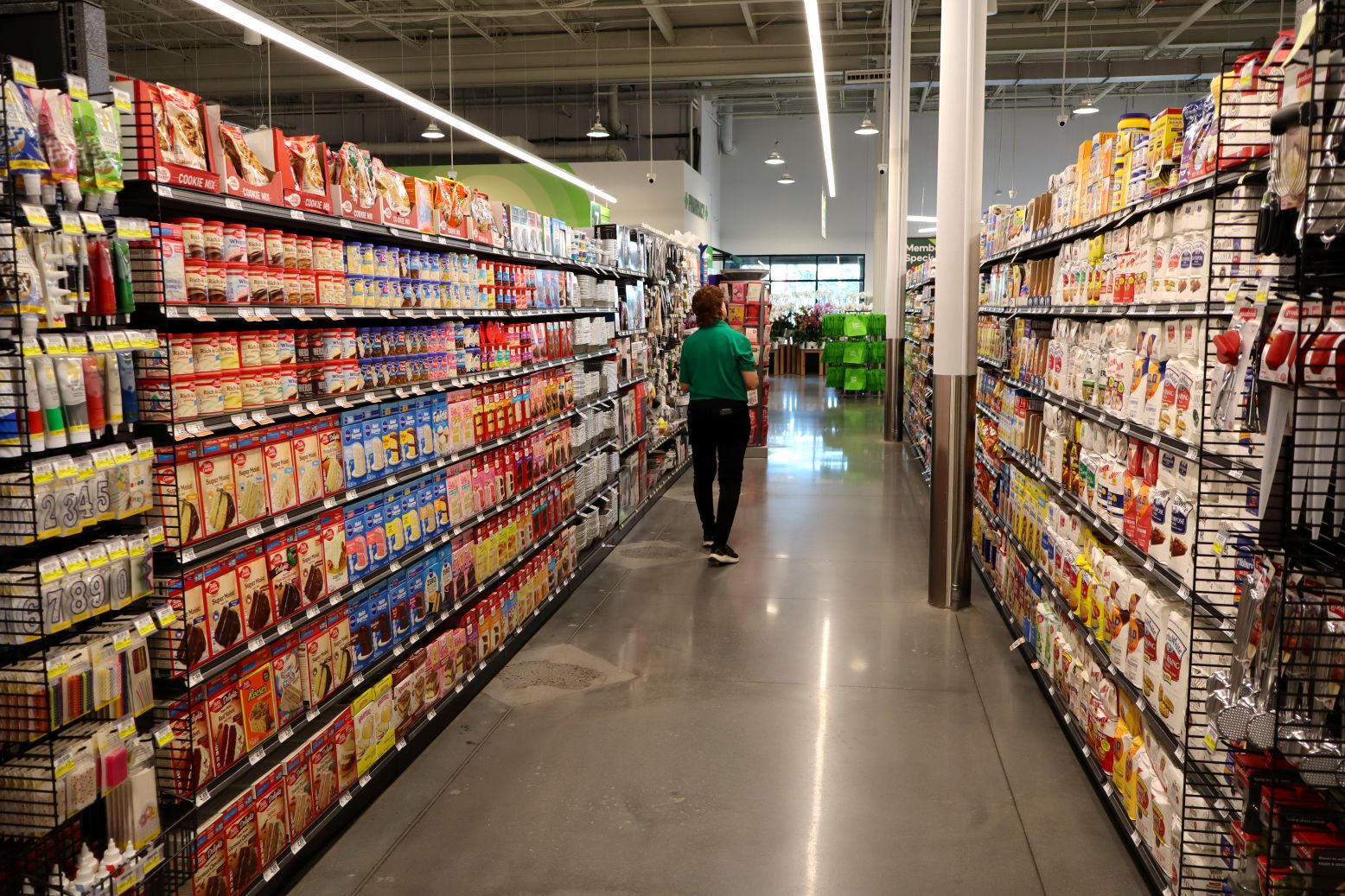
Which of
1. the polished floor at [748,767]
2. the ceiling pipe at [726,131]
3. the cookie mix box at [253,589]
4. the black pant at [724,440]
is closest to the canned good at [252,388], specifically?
the cookie mix box at [253,589]

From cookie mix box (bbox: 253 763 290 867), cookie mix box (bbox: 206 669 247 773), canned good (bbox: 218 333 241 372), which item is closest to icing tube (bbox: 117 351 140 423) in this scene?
canned good (bbox: 218 333 241 372)

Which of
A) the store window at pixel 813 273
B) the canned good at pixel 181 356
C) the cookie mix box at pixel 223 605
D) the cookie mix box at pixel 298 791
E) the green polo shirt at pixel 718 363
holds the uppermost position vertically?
the store window at pixel 813 273

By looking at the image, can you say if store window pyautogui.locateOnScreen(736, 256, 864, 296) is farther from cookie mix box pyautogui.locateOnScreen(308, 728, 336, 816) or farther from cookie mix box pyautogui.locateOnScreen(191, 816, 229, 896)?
cookie mix box pyautogui.locateOnScreen(191, 816, 229, 896)

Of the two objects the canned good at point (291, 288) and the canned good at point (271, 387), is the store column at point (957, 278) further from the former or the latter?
the canned good at point (271, 387)

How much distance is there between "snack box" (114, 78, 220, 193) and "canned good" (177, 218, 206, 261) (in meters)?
0.10

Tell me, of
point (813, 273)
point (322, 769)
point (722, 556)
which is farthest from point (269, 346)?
point (813, 273)

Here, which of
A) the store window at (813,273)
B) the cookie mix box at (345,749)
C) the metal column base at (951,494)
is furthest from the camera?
the store window at (813,273)

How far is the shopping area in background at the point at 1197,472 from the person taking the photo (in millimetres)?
1845

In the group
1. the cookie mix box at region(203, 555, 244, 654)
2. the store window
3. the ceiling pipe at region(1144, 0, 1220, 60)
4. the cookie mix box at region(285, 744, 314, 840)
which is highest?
the ceiling pipe at region(1144, 0, 1220, 60)

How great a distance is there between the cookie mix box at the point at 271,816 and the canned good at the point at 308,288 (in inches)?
57.5

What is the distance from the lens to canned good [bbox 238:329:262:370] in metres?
3.01

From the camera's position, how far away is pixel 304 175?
337 cm

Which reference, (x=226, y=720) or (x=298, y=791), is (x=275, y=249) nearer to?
(x=226, y=720)

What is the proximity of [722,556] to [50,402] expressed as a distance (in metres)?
→ 5.33
